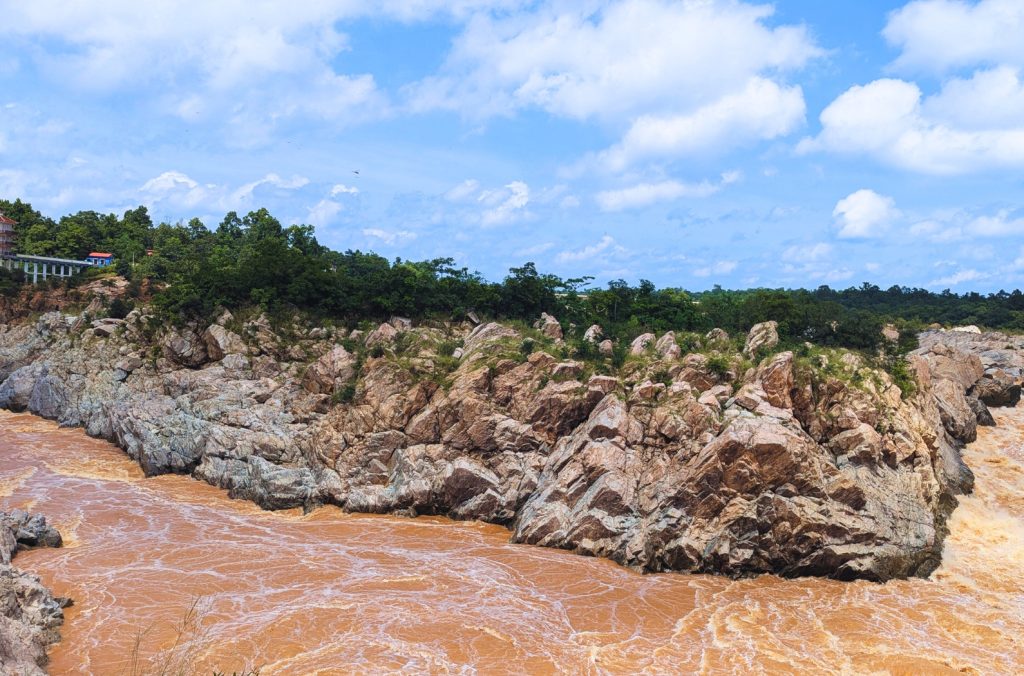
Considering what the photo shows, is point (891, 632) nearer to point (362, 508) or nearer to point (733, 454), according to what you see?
point (733, 454)

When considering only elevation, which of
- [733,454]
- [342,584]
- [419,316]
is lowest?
[342,584]

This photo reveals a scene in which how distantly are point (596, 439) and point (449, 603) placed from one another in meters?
7.64

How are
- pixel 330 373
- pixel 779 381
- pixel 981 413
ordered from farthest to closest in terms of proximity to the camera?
pixel 330 373 < pixel 981 413 < pixel 779 381

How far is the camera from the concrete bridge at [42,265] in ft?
172

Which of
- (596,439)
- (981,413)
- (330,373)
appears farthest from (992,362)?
(330,373)

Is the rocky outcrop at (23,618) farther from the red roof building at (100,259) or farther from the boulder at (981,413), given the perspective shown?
the red roof building at (100,259)

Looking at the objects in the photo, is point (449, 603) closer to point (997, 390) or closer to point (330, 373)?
point (330, 373)

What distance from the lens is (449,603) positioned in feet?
56.5

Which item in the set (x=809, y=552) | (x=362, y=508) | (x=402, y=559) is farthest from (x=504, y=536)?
(x=809, y=552)

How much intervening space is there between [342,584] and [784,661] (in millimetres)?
10423

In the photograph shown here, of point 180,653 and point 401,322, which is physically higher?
point 401,322

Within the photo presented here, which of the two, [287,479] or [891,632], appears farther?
[287,479]

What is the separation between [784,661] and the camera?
1504cm

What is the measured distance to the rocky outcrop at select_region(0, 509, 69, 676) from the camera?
1209 cm
